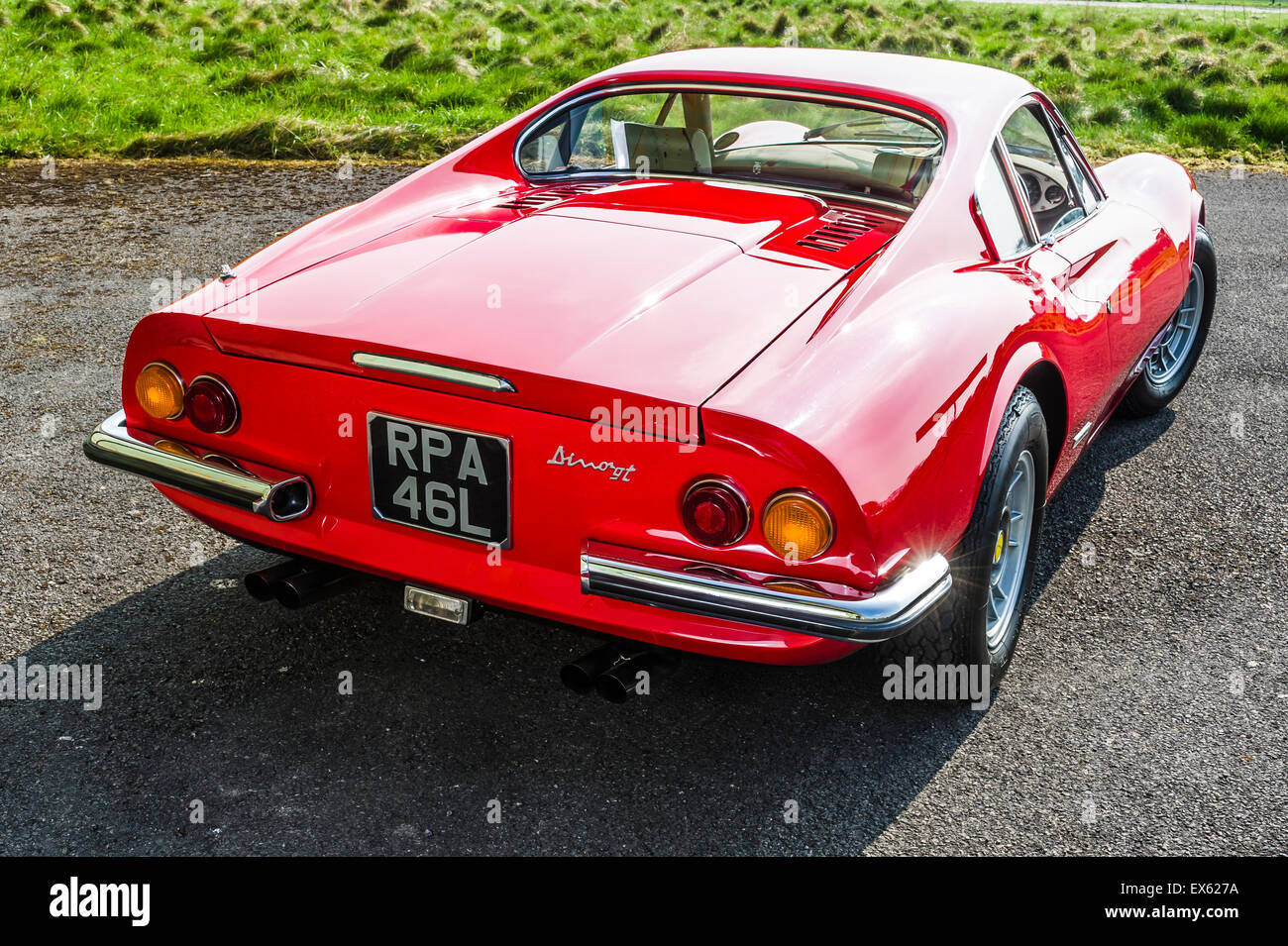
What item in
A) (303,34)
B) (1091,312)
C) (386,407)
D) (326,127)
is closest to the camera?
(386,407)

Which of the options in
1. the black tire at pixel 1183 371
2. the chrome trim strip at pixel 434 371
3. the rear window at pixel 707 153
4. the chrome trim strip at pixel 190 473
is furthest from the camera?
the black tire at pixel 1183 371

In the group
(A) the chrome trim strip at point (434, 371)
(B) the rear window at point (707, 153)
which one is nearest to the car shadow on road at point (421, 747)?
(A) the chrome trim strip at point (434, 371)

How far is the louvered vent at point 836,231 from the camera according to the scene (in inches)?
114

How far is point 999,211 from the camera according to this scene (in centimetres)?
315

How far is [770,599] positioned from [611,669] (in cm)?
43

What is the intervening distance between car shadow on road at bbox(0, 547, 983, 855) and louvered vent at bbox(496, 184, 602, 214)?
3.84ft

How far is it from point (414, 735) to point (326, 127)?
7.70 meters

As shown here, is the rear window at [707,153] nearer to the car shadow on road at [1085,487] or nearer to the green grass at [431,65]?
the car shadow on road at [1085,487]

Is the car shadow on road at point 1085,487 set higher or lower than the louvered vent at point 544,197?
lower

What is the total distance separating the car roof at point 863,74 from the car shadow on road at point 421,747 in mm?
1586

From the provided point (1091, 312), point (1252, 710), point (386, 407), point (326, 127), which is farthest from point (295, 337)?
point (326, 127)

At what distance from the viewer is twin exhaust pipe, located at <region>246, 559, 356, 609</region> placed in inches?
105

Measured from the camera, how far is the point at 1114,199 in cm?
402
